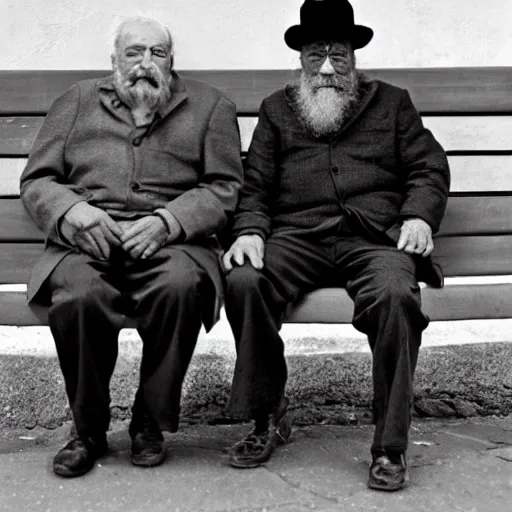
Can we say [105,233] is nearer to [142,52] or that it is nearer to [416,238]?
[142,52]

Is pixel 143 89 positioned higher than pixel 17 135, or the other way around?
pixel 143 89

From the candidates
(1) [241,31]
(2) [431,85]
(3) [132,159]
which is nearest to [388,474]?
(3) [132,159]

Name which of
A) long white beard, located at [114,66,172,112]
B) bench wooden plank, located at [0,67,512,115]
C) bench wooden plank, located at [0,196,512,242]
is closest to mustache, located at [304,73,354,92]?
bench wooden plank, located at [0,67,512,115]

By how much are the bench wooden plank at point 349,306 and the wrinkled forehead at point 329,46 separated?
98cm

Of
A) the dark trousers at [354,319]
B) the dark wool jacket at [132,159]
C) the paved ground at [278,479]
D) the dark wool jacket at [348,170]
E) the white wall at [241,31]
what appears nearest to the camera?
the paved ground at [278,479]

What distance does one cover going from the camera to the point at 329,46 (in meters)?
3.64

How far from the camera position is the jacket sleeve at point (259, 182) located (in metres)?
3.51

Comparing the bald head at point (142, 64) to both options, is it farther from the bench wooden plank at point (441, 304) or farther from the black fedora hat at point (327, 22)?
the bench wooden plank at point (441, 304)

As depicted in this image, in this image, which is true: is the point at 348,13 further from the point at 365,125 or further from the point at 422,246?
the point at 422,246

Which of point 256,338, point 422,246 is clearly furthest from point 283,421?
point 422,246

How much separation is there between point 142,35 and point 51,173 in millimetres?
629

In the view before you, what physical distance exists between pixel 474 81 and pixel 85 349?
2009 millimetres

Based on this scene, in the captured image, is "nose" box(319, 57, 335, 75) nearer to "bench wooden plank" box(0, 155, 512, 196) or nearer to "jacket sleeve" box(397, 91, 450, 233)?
"jacket sleeve" box(397, 91, 450, 233)

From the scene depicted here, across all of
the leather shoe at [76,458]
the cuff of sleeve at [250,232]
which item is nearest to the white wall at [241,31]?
the cuff of sleeve at [250,232]
